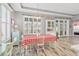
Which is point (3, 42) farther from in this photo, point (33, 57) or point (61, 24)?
point (61, 24)

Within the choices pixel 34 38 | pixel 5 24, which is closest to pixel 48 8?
pixel 34 38

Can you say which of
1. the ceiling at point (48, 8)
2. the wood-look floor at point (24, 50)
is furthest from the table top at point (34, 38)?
the ceiling at point (48, 8)

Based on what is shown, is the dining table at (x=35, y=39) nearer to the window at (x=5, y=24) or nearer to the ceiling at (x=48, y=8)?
the window at (x=5, y=24)

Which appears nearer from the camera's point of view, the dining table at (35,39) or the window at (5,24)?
the window at (5,24)

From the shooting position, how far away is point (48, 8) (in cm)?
263

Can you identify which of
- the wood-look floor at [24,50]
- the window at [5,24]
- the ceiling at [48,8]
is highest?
the ceiling at [48,8]

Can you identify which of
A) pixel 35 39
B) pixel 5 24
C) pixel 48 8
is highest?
pixel 48 8

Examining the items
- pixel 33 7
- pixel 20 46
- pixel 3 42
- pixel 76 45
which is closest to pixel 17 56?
pixel 20 46

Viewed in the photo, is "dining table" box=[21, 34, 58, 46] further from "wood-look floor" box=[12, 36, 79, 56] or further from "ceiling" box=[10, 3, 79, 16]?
"ceiling" box=[10, 3, 79, 16]

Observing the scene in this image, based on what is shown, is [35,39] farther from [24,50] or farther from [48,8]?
[48,8]

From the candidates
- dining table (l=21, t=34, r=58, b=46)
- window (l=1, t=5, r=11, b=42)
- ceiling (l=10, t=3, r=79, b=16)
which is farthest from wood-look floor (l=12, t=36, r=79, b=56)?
ceiling (l=10, t=3, r=79, b=16)

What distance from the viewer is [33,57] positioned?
2586 millimetres

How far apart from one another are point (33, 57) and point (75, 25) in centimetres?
110

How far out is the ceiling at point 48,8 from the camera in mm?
2551
